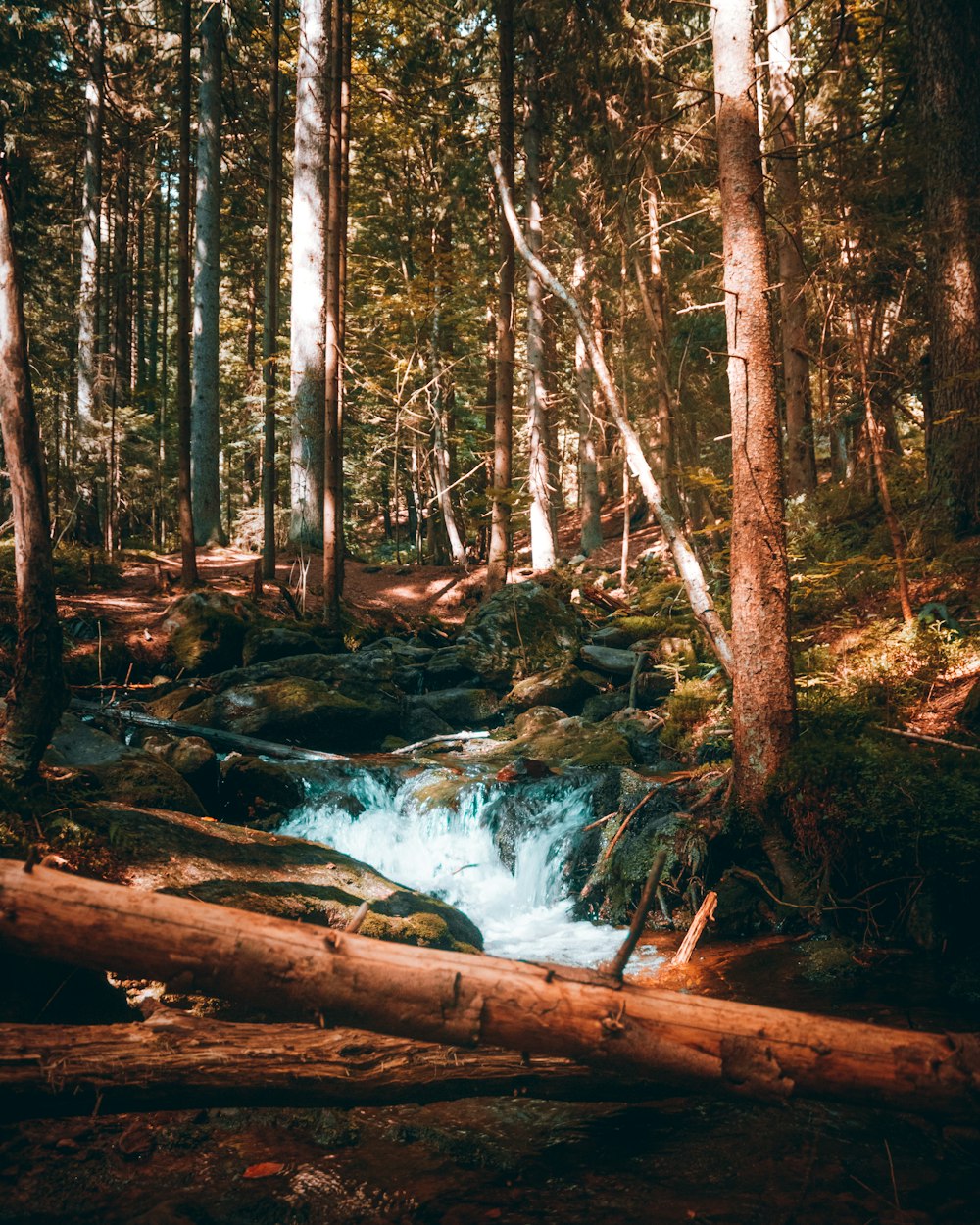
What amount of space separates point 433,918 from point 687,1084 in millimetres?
3461

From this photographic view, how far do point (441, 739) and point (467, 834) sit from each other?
2.72 metres

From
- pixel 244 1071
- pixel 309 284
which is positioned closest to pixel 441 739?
→ pixel 244 1071

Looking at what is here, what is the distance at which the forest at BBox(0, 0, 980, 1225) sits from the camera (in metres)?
3.01

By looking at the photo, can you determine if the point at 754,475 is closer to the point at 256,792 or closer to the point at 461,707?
the point at 256,792

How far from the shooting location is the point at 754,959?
5.94m

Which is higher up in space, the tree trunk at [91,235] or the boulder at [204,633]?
the tree trunk at [91,235]

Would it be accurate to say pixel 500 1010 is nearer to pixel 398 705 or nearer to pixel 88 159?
pixel 398 705

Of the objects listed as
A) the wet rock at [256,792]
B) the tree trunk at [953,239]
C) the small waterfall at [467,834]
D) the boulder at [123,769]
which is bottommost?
the small waterfall at [467,834]

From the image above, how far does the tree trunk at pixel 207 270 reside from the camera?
64.8 feet

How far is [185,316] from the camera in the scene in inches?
557

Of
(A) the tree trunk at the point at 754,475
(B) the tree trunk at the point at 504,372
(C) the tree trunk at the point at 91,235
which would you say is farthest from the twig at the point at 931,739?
(C) the tree trunk at the point at 91,235

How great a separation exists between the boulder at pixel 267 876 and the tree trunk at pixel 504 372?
8889mm

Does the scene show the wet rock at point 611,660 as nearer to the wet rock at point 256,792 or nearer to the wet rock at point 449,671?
the wet rock at point 449,671

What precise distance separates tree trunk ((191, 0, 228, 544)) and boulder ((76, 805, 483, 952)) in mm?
15413
